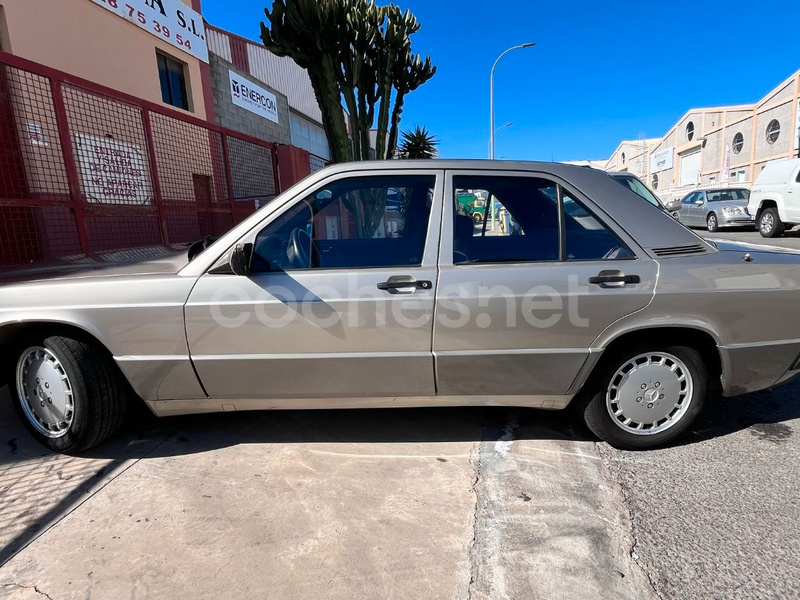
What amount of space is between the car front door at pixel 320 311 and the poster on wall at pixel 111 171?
362 centimetres

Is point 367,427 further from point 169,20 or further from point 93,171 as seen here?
point 169,20

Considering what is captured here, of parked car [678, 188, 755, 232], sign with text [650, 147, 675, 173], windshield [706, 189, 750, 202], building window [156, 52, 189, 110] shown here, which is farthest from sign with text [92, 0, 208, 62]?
sign with text [650, 147, 675, 173]

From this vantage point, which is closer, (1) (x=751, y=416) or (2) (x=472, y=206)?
(2) (x=472, y=206)

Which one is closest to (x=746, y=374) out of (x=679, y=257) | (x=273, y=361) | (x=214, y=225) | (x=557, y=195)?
(x=679, y=257)

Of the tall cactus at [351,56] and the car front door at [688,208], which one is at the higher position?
the tall cactus at [351,56]

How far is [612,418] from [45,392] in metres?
3.24

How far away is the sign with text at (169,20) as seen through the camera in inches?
323

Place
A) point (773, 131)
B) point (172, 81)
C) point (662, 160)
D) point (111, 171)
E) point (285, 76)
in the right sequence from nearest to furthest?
point (111, 171), point (172, 81), point (285, 76), point (773, 131), point (662, 160)

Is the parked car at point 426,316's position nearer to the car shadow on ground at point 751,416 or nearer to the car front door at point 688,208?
the car shadow on ground at point 751,416

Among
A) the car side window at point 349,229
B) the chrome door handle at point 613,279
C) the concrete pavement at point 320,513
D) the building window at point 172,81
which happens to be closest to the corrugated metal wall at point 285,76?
the building window at point 172,81

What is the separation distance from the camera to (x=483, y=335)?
242 cm

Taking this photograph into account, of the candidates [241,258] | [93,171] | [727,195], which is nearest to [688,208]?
[727,195]

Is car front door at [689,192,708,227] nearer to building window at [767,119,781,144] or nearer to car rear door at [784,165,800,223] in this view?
car rear door at [784,165,800,223]

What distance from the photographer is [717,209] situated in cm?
1606
